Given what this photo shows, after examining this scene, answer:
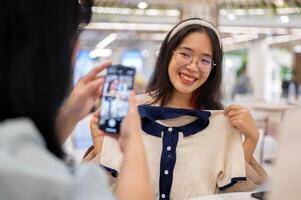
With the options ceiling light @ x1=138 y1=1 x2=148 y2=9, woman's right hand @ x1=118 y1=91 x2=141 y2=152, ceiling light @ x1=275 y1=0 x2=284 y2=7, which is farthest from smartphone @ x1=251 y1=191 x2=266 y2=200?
ceiling light @ x1=138 y1=1 x2=148 y2=9

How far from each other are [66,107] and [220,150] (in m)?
0.99

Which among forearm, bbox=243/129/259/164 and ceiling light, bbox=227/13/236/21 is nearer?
forearm, bbox=243/129/259/164

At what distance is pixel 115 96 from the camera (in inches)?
42.7

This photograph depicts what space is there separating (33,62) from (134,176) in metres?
0.33

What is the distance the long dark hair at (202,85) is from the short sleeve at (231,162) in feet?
0.70

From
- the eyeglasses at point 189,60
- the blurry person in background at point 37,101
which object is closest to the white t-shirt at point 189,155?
the eyeglasses at point 189,60

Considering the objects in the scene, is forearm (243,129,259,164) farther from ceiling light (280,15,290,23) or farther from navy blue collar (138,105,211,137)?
ceiling light (280,15,290,23)

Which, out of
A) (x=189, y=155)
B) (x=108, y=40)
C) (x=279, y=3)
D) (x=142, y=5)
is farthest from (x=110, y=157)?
(x=108, y=40)

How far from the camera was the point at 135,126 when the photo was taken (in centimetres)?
100

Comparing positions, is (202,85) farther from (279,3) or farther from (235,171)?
(279,3)

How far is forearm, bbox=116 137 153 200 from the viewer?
90 cm

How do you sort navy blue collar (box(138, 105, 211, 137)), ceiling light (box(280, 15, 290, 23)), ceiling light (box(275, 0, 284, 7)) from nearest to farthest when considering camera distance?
navy blue collar (box(138, 105, 211, 137))
ceiling light (box(275, 0, 284, 7))
ceiling light (box(280, 15, 290, 23))

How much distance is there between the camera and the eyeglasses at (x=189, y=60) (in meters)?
1.96

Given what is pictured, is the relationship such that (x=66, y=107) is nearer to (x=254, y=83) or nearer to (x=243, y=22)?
(x=243, y=22)
